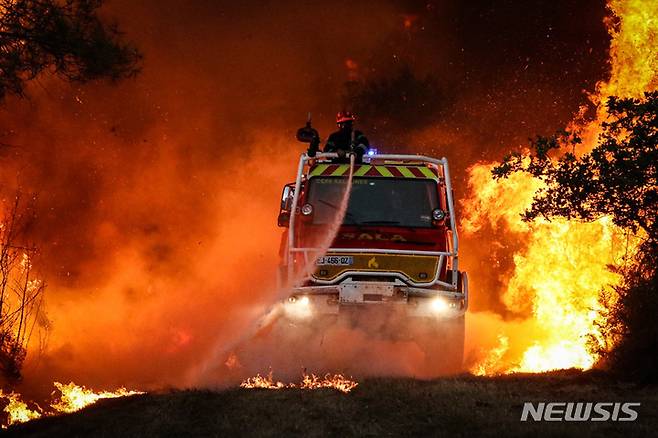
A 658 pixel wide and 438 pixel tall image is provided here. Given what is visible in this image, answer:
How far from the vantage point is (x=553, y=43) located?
71.4ft

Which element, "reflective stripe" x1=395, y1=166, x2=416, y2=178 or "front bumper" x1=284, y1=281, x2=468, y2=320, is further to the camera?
"reflective stripe" x1=395, y1=166, x2=416, y2=178

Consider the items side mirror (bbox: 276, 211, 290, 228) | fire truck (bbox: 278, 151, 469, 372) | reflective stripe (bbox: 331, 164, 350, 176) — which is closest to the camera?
fire truck (bbox: 278, 151, 469, 372)

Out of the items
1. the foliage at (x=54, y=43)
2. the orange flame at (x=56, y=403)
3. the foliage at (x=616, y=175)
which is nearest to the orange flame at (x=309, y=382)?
the orange flame at (x=56, y=403)

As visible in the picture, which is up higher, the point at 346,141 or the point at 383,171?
the point at 346,141

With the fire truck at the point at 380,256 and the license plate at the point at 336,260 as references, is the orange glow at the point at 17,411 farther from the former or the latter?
the license plate at the point at 336,260

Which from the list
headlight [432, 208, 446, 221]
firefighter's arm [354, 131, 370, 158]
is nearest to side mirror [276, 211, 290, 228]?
firefighter's arm [354, 131, 370, 158]

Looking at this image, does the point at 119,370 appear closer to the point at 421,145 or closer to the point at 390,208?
the point at 390,208

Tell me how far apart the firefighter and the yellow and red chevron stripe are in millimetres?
176

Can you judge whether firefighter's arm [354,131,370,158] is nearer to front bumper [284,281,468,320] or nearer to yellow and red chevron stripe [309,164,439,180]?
yellow and red chevron stripe [309,164,439,180]

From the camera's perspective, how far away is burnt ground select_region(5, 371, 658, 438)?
21.2ft

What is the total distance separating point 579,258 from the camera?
1345cm

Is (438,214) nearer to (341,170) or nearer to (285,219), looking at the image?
(341,170)

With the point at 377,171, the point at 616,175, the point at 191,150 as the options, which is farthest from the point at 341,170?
the point at 191,150

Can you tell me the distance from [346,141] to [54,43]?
13.7ft
